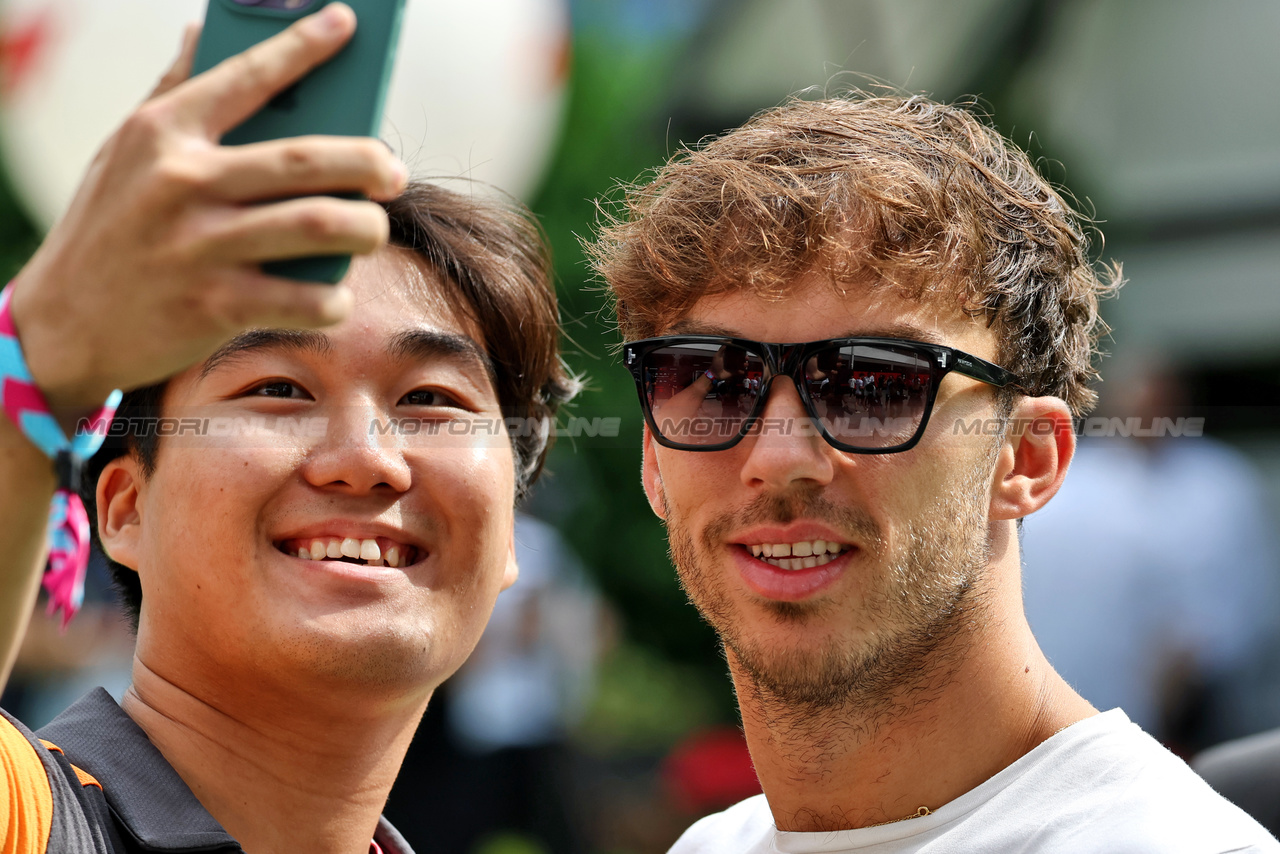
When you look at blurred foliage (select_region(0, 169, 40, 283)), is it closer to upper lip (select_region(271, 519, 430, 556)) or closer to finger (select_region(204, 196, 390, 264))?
upper lip (select_region(271, 519, 430, 556))

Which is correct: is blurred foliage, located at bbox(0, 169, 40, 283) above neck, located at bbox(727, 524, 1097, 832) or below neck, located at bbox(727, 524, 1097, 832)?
above

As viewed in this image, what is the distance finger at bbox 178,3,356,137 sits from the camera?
112 centimetres

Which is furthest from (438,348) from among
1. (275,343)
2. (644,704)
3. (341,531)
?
(644,704)

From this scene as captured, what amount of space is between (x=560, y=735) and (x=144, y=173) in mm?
5628

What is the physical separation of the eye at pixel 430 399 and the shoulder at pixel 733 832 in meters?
1.28

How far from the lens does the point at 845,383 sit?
93.8 inches

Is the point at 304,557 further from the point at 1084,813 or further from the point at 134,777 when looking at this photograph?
the point at 1084,813

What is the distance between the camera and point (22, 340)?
3.90ft

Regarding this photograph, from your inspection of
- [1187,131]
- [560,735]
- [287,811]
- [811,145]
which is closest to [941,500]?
[811,145]

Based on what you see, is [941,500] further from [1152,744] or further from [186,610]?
[186,610]

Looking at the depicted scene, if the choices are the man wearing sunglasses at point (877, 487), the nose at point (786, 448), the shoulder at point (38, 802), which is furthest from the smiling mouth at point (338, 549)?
the nose at point (786, 448)

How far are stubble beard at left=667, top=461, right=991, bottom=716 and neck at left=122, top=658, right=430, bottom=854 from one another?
0.87 metres

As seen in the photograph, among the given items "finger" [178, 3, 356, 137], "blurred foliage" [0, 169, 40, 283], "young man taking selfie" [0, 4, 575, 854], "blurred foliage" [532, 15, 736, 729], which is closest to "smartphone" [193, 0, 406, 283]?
"finger" [178, 3, 356, 137]

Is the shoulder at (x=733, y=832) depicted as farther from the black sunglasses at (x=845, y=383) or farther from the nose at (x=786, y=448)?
the black sunglasses at (x=845, y=383)
